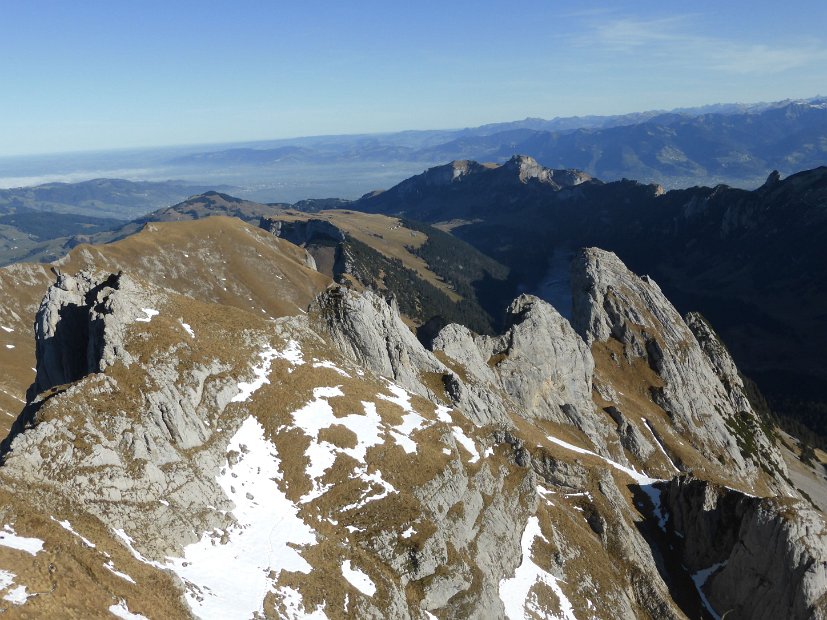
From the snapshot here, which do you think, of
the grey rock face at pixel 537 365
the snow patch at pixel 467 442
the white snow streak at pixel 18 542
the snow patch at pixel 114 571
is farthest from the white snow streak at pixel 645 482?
the white snow streak at pixel 18 542

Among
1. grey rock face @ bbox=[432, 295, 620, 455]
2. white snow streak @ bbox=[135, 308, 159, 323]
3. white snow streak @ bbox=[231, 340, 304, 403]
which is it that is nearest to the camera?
white snow streak @ bbox=[231, 340, 304, 403]

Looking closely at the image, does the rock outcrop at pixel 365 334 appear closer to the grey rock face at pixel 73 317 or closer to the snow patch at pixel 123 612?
the grey rock face at pixel 73 317

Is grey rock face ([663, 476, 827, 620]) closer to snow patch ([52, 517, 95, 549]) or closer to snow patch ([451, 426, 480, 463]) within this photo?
snow patch ([451, 426, 480, 463])

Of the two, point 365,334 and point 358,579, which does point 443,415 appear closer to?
point 365,334

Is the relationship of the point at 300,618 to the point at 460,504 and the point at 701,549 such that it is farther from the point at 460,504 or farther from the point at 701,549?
the point at 701,549

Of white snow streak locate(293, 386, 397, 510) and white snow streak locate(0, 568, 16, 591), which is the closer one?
white snow streak locate(0, 568, 16, 591)

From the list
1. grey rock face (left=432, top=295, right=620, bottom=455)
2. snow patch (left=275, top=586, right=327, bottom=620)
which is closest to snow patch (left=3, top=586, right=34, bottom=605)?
snow patch (left=275, top=586, right=327, bottom=620)
